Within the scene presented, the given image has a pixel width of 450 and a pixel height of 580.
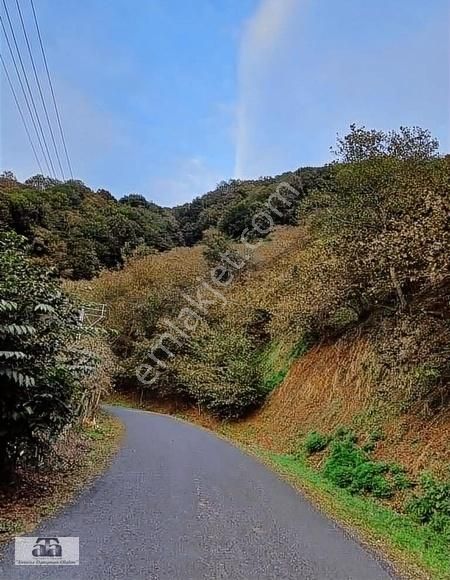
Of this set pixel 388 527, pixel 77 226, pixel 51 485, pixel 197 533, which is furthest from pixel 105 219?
pixel 197 533

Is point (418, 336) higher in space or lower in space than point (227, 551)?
higher

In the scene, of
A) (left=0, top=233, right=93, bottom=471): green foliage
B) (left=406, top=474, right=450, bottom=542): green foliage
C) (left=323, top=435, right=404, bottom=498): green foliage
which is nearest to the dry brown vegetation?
(left=323, top=435, right=404, bottom=498): green foliage

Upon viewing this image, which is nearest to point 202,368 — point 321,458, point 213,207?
point 321,458

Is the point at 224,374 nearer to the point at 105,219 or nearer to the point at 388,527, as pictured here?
the point at 388,527

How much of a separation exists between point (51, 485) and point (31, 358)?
2495 mm

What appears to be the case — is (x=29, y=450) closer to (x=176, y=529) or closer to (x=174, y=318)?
(x=176, y=529)

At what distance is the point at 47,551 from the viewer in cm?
452

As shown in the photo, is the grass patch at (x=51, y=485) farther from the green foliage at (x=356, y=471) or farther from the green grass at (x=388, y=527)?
the green foliage at (x=356, y=471)

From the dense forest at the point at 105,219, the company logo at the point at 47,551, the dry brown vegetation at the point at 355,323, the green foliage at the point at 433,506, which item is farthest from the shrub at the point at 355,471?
the dense forest at the point at 105,219

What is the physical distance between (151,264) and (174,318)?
→ 20.3 ft

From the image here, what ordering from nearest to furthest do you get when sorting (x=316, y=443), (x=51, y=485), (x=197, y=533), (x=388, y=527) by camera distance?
(x=197, y=533)
(x=388, y=527)
(x=51, y=485)
(x=316, y=443)

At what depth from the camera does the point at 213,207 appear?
4950 centimetres

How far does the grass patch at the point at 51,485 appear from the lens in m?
5.32

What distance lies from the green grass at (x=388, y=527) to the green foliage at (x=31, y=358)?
445 cm
